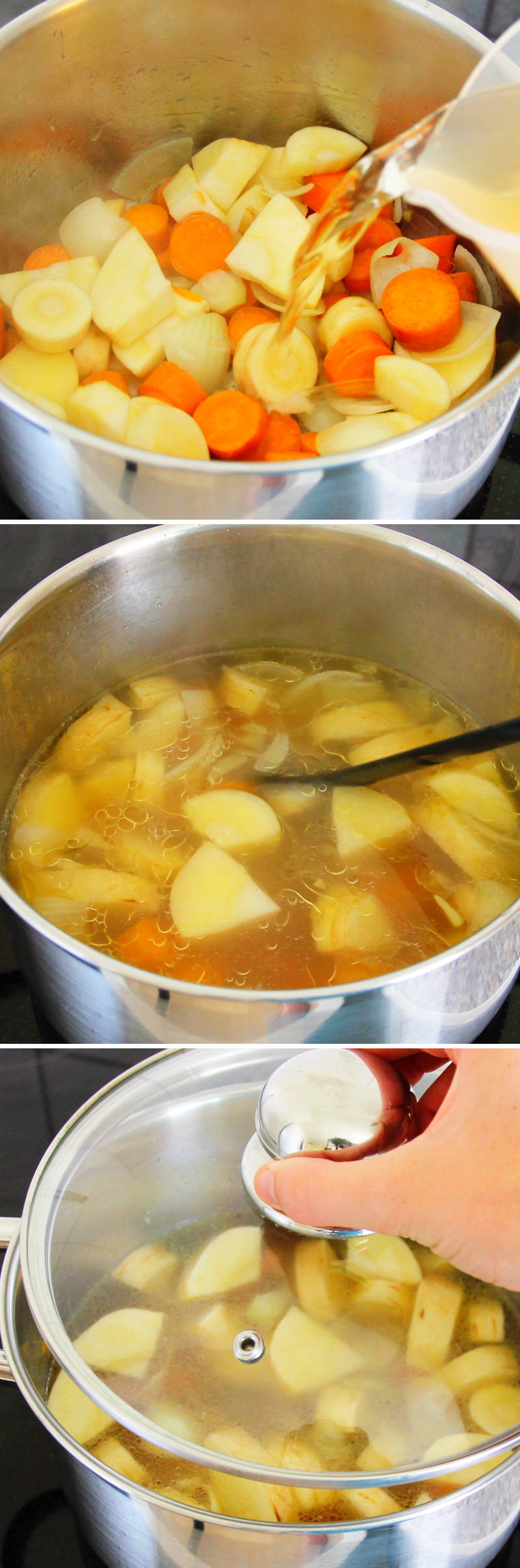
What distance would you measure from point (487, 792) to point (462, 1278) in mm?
301

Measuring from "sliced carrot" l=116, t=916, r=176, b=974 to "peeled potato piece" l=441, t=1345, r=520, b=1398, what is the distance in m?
0.32

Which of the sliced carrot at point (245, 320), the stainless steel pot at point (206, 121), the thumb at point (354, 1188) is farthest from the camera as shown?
the thumb at point (354, 1188)

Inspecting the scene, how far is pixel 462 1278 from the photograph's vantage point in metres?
0.65

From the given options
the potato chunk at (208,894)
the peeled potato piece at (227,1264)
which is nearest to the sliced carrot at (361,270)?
the potato chunk at (208,894)

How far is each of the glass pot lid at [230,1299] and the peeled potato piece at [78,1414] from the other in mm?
16

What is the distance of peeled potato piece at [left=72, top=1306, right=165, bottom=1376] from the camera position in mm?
632

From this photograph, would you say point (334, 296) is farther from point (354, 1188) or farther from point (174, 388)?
point (354, 1188)

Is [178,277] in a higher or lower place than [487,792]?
higher

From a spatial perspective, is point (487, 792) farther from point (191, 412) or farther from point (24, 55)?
point (24, 55)

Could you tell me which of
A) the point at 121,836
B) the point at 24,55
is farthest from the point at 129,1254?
the point at 24,55

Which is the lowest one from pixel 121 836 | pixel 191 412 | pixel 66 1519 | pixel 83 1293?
pixel 66 1519

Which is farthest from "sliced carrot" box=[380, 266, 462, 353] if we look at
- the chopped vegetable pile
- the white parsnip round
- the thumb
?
the thumb

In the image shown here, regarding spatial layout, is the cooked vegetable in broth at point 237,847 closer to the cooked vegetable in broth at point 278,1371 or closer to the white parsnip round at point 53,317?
the white parsnip round at point 53,317

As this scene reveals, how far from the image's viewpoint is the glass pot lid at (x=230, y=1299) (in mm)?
629
